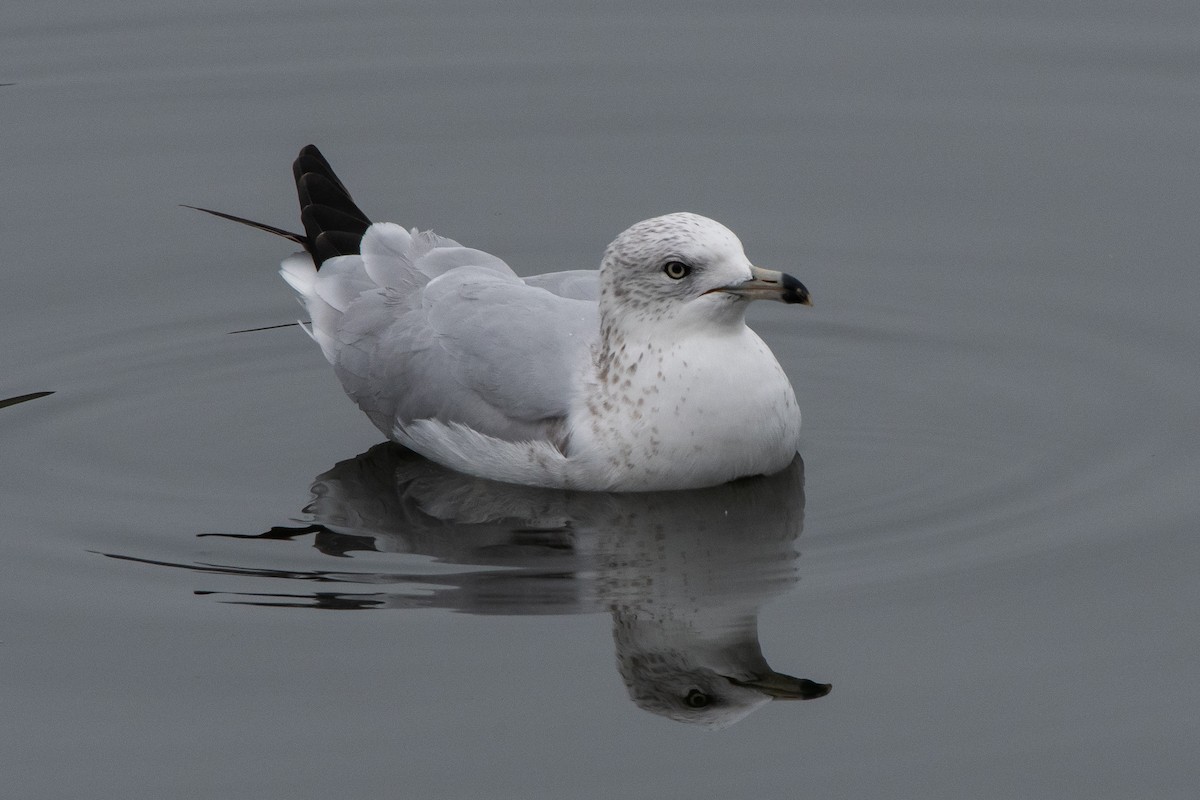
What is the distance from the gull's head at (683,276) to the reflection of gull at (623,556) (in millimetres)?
818

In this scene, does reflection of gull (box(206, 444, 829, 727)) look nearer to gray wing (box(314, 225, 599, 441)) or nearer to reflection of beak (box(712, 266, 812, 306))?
gray wing (box(314, 225, 599, 441))

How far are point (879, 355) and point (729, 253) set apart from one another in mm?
1972

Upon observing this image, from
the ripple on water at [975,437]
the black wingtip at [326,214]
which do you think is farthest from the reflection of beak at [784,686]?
the black wingtip at [326,214]

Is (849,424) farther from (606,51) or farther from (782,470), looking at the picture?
(606,51)

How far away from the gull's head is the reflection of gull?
818 millimetres

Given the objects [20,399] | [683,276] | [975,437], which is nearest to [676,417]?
[683,276]

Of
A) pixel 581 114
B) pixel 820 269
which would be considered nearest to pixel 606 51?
pixel 581 114

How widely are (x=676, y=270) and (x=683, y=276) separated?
4 centimetres

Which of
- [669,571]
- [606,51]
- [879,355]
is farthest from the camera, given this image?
[606,51]

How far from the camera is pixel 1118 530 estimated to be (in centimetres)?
869

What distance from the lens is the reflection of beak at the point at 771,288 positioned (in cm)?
877

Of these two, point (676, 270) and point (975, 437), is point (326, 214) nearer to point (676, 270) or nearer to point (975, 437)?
point (676, 270)

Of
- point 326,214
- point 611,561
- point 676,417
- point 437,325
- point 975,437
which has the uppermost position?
point 326,214

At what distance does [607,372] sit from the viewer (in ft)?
30.5
